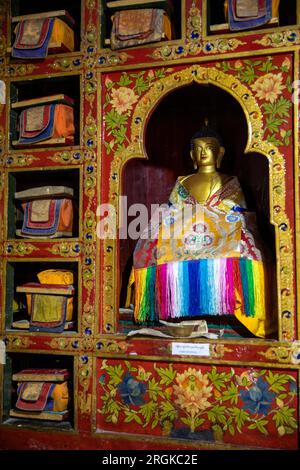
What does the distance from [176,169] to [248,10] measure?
5.10 ft

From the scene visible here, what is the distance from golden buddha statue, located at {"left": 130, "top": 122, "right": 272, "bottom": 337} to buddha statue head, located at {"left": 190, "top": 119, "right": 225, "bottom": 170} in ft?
0.60

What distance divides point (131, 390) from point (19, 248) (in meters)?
1.26

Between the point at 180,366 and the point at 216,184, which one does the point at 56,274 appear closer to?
the point at 180,366

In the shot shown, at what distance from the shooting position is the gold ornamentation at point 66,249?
3529mm

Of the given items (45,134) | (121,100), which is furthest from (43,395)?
(121,100)

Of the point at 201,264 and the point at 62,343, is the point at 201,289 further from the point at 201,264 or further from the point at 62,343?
the point at 62,343

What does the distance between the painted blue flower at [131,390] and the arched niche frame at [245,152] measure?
0.35 meters

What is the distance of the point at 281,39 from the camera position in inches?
127

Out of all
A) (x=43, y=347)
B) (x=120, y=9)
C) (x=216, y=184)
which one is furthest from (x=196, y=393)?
(x=120, y=9)

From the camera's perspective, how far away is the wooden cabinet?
10.3 ft

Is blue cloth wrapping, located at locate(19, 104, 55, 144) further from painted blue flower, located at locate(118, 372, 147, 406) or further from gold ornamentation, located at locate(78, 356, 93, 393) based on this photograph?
painted blue flower, located at locate(118, 372, 147, 406)

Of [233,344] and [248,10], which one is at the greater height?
[248,10]

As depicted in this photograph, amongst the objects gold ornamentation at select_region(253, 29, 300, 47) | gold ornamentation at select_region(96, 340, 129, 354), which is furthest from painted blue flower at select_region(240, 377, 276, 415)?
gold ornamentation at select_region(253, 29, 300, 47)

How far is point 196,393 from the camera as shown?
10.6ft
